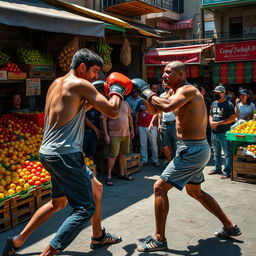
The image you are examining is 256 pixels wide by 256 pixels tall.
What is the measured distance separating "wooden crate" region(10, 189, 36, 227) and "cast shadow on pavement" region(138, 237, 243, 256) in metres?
1.87

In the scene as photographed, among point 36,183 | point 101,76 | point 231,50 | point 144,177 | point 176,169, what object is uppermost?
→ point 231,50

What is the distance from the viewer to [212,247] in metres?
3.92

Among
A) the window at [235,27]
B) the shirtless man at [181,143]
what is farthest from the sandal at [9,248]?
the window at [235,27]

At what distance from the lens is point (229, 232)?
13.4 ft

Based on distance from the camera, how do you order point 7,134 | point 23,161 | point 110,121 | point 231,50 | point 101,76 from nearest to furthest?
point 23,161, point 7,134, point 110,121, point 101,76, point 231,50

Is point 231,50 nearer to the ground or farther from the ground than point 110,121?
farther from the ground

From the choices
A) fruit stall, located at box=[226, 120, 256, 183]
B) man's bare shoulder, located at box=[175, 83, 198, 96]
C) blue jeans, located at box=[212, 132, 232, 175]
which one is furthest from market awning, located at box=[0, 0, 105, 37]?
fruit stall, located at box=[226, 120, 256, 183]

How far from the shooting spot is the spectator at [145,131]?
8180 millimetres

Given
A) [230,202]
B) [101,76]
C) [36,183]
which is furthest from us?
[101,76]

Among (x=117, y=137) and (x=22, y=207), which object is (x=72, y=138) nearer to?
(x=22, y=207)

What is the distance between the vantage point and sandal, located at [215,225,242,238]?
407 centimetres

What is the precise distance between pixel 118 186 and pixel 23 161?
1.82m

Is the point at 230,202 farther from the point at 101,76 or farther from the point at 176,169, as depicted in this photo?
the point at 101,76

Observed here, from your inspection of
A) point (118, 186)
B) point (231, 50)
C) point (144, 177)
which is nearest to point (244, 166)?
point (144, 177)
